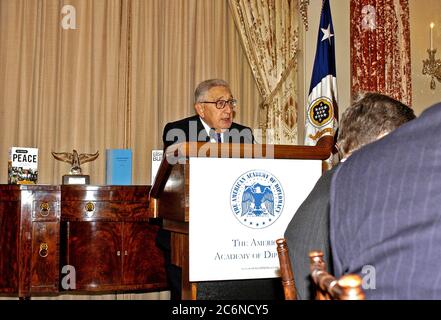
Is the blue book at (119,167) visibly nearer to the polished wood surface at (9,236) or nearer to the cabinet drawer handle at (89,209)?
the cabinet drawer handle at (89,209)

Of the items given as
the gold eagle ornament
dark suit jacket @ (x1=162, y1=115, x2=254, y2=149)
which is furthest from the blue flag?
the gold eagle ornament

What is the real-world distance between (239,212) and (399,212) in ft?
5.13

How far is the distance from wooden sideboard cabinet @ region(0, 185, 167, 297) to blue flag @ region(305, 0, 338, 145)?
73.2 inches

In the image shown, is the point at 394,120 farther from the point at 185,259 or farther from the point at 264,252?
the point at 185,259

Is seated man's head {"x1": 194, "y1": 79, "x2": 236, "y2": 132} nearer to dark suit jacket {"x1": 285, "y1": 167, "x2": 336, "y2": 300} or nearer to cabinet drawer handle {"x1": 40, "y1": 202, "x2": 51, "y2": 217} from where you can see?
cabinet drawer handle {"x1": 40, "y1": 202, "x2": 51, "y2": 217}

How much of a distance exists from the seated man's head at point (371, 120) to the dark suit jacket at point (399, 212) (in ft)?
3.15

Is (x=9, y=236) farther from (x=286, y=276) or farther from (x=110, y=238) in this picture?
(x=286, y=276)

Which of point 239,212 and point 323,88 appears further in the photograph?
point 323,88

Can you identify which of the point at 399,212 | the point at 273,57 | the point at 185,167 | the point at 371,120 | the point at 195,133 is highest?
the point at 273,57

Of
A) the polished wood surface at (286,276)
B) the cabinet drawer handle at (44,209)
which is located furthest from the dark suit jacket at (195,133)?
the polished wood surface at (286,276)

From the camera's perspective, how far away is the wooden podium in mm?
2326

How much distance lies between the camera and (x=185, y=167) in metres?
2.34

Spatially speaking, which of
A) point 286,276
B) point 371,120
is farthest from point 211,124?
point 286,276
